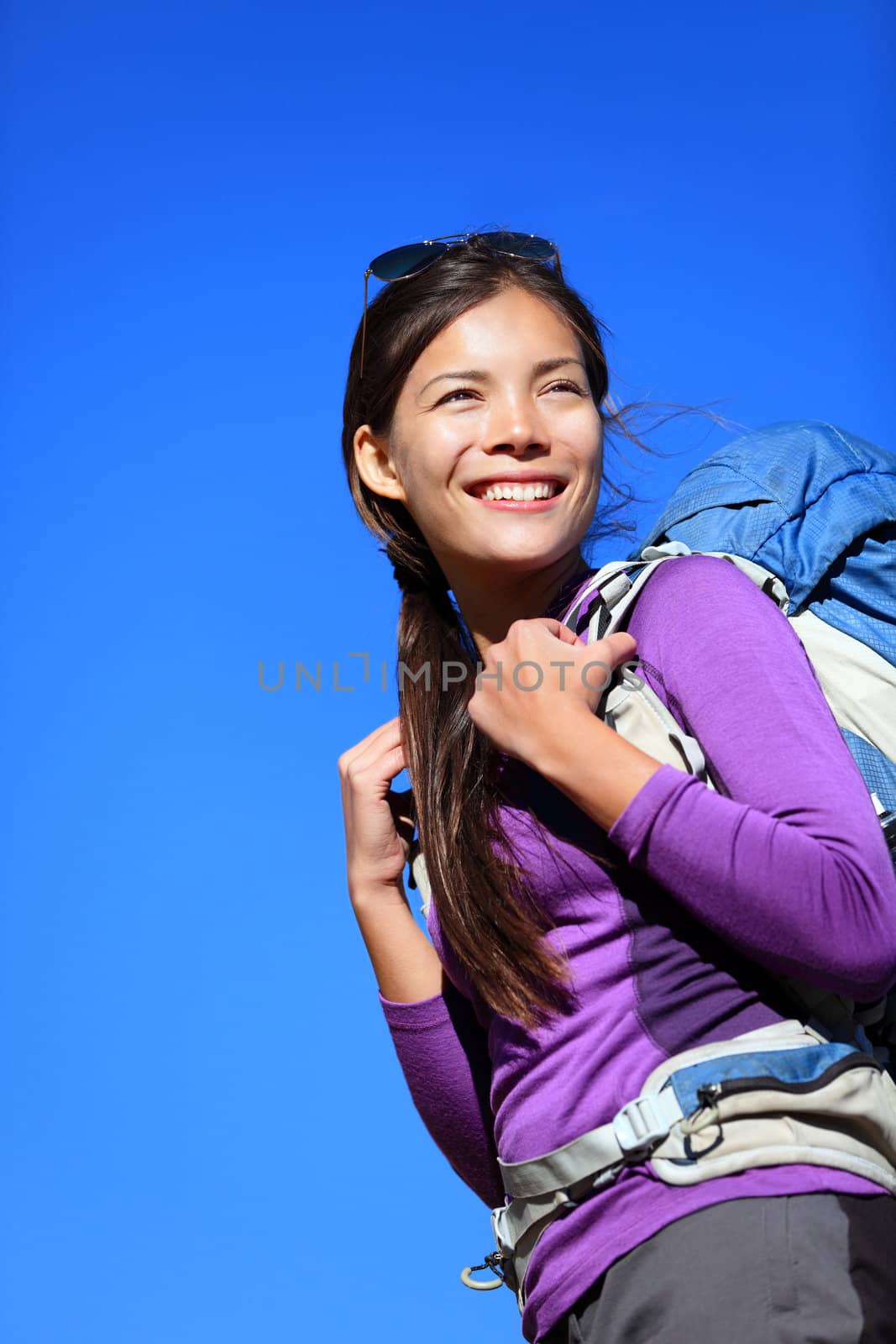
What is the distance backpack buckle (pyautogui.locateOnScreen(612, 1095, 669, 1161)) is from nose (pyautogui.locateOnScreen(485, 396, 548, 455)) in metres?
1.18

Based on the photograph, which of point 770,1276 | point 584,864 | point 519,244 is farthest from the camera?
point 519,244

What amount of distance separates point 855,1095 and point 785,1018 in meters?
0.13

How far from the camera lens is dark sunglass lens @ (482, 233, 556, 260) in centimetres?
273

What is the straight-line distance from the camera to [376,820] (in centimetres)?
254

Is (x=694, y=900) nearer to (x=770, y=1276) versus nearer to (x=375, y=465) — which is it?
(x=770, y=1276)

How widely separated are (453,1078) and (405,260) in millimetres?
1640

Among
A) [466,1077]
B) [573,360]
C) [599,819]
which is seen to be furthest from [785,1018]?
[573,360]

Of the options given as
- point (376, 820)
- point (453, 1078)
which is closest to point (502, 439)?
point (376, 820)

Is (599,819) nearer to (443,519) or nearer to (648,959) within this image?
(648,959)

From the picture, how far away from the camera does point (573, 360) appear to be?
2.54m

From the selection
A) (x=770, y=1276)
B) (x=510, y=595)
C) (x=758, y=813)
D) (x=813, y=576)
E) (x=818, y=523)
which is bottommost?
(x=770, y=1276)

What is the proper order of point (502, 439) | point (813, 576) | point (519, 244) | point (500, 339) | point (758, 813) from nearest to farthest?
point (758, 813), point (813, 576), point (502, 439), point (500, 339), point (519, 244)

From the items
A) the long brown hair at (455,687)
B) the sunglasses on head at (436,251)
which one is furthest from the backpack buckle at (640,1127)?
the sunglasses on head at (436,251)

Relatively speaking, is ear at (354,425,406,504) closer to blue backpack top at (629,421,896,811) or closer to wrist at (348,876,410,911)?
blue backpack top at (629,421,896,811)
